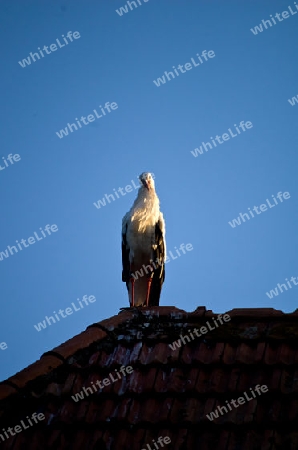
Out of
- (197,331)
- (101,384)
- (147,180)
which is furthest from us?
(147,180)

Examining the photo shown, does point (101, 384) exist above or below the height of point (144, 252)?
below

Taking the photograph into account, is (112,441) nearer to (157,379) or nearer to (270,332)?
(157,379)

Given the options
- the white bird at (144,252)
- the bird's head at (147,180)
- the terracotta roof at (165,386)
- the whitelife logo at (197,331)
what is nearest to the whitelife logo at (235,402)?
the terracotta roof at (165,386)

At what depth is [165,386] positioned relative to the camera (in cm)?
380

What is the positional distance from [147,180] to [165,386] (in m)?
5.15

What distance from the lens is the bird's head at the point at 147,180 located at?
28.2 feet

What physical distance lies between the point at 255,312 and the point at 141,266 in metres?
3.83

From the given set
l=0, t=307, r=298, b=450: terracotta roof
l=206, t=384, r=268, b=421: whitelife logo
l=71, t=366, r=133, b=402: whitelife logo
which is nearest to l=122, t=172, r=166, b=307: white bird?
l=0, t=307, r=298, b=450: terracotta roof

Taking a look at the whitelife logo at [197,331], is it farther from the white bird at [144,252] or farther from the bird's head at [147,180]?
the bird's head at [147,180]

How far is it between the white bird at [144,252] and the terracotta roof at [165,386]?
3.25 meters

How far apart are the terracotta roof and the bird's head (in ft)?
13.6

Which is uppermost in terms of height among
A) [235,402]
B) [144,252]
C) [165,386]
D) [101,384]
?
[144,252]

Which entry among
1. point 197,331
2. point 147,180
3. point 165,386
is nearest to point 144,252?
point 147,180

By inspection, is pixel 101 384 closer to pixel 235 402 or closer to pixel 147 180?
pixel 235 402
